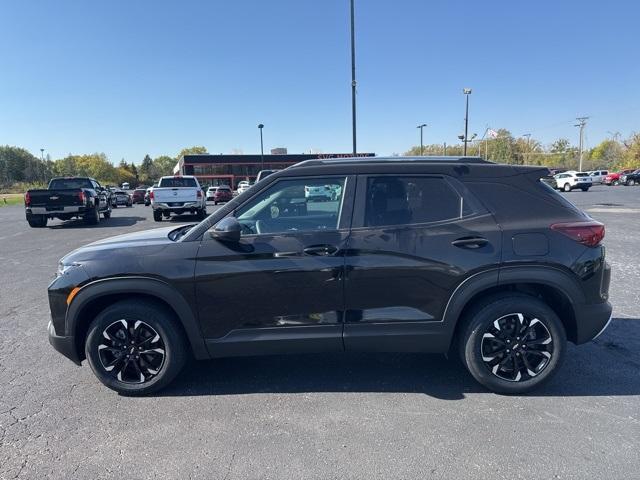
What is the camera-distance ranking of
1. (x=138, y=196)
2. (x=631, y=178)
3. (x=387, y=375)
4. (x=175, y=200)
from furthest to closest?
1. (x=631, y=178)
2. (x=138, y=196)
3. (x=175, y=200)
4. (x=387, y=375)

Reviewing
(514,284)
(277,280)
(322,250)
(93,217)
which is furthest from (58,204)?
(514,284)

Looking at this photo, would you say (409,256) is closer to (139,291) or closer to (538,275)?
(538,275)

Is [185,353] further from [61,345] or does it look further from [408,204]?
[408,204]

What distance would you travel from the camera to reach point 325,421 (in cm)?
299

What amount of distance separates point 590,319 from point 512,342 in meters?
0.63

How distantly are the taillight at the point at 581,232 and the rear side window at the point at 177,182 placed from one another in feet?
53.2

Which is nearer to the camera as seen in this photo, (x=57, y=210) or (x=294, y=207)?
(x=294, y=207)

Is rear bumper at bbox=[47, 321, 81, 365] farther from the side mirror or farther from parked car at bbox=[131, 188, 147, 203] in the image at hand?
parked car at bbox=[131, 188, 147, 203]

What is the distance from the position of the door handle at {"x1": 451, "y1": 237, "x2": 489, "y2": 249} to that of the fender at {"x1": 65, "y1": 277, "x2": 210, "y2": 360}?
2.13 m

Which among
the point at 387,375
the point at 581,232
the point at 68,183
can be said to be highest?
the point at 68,183

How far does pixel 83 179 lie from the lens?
17625 mm

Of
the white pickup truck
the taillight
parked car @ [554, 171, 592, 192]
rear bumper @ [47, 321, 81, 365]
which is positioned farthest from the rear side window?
parked car @ [554, 171, 592, 192]

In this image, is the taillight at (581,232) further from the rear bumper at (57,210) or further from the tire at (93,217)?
the tire at (93,217)

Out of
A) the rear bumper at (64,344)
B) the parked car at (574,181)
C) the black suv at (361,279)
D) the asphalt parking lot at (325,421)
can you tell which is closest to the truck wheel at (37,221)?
the asphalt parking lot at (325,421)
